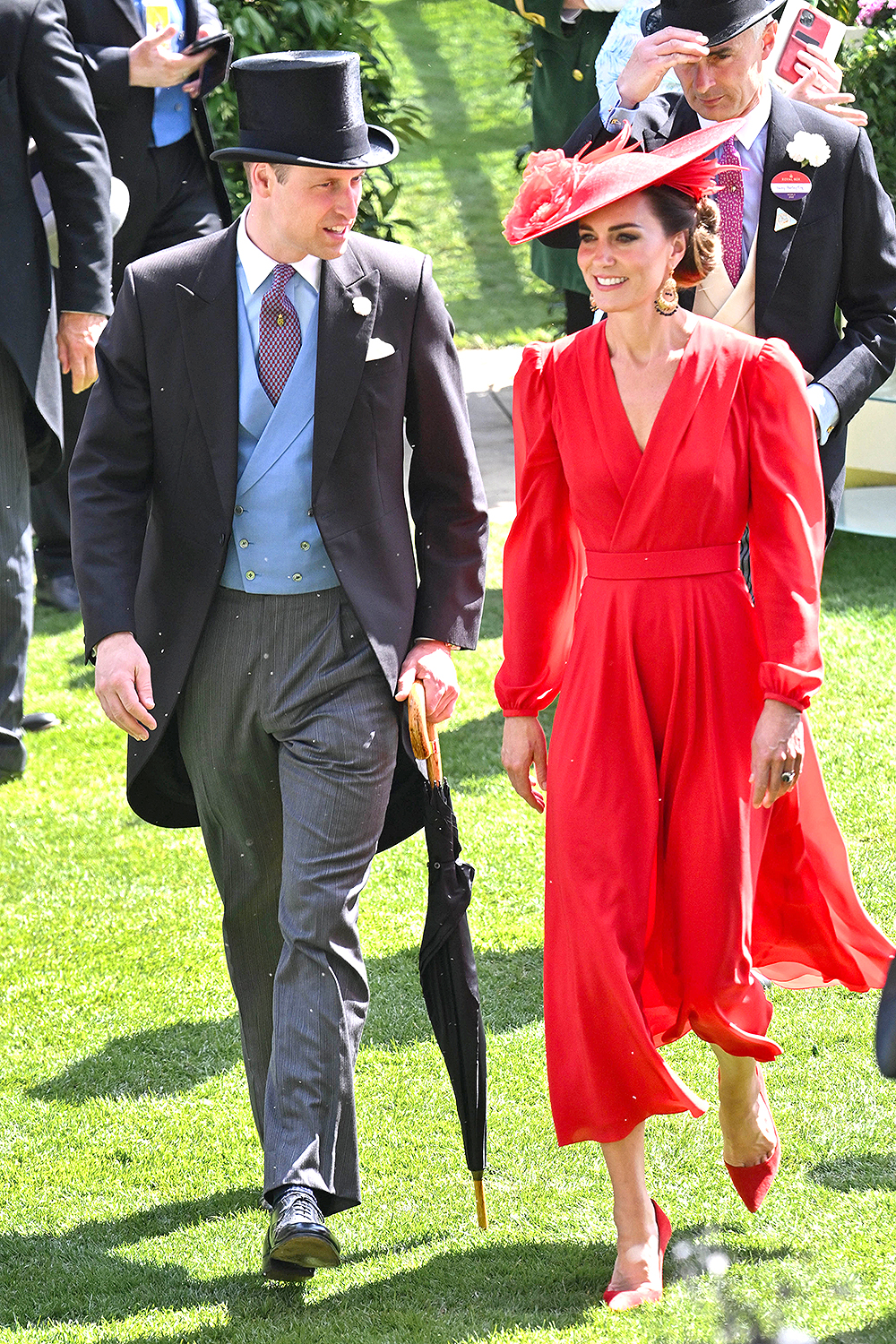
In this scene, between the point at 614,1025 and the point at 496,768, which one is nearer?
the point at 614,1025

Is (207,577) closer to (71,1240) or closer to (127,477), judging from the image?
(127,477)

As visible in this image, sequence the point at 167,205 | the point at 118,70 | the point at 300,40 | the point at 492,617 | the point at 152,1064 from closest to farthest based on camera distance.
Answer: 1. the point at 152,1064
2. the point at 118,70
3. the point at 167,205
4. the point at 492,617
5. the point at 300,40

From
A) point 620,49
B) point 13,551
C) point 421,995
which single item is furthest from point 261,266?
point 13,551

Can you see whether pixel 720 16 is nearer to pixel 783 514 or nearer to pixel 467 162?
pixel 783 514

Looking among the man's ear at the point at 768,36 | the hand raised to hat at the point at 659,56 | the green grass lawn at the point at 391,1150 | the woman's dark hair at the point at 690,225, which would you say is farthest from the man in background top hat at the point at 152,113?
the woman's dark hair at the point at 690,225

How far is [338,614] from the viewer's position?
3.55m

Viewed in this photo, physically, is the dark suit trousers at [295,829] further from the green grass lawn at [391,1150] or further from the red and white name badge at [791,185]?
the red and white name badge at [791,185]

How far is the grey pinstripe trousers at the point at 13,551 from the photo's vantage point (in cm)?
602

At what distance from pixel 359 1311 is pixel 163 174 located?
4.71 m

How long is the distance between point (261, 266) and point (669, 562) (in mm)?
953

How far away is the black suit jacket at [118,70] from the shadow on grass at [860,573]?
10.2 feet

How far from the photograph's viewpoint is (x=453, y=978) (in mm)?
3529

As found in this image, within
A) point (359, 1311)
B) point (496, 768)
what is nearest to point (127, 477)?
point (359, 1311)

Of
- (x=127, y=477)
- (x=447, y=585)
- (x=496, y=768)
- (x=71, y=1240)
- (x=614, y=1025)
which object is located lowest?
(x=496, y=768)
